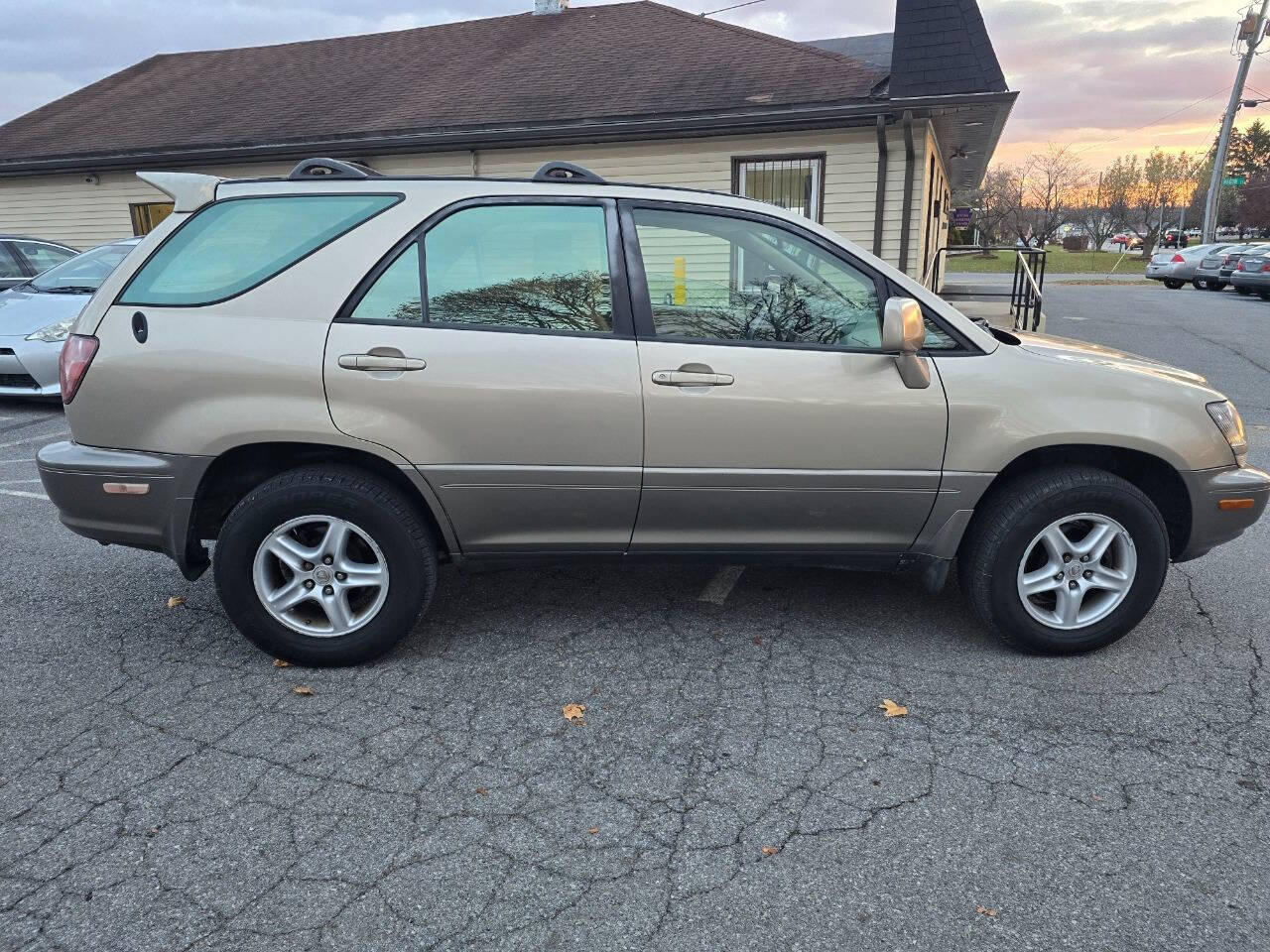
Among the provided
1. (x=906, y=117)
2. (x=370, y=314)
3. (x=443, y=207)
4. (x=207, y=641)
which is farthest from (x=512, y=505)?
(x=906, y=117)

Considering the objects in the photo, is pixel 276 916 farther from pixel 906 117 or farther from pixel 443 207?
pixel 906 117

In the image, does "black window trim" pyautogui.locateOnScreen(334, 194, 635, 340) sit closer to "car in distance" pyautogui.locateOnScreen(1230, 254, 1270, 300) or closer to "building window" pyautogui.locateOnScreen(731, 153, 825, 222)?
"building window" pyautogui.locateOnScreen(731, 153, 825, 222)

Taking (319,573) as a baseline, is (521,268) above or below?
above

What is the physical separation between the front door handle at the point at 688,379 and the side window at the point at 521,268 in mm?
264

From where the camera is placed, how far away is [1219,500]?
11.3 ft

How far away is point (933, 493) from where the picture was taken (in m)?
3.34

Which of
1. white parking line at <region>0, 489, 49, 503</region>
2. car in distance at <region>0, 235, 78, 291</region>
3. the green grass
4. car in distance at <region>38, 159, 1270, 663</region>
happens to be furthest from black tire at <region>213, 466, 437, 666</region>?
the green grass

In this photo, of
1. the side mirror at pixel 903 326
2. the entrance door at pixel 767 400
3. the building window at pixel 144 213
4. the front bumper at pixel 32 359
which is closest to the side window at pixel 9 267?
the front bumper at pixel 32 359

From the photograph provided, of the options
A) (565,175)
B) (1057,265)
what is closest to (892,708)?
(565,175)

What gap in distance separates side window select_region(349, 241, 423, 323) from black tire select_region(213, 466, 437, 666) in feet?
1.86

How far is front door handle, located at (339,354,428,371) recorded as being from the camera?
3.16m

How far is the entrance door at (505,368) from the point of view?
10.4ft

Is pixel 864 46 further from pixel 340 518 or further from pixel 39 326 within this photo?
pixel 340 518

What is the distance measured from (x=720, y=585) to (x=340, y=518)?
1.79 meters
